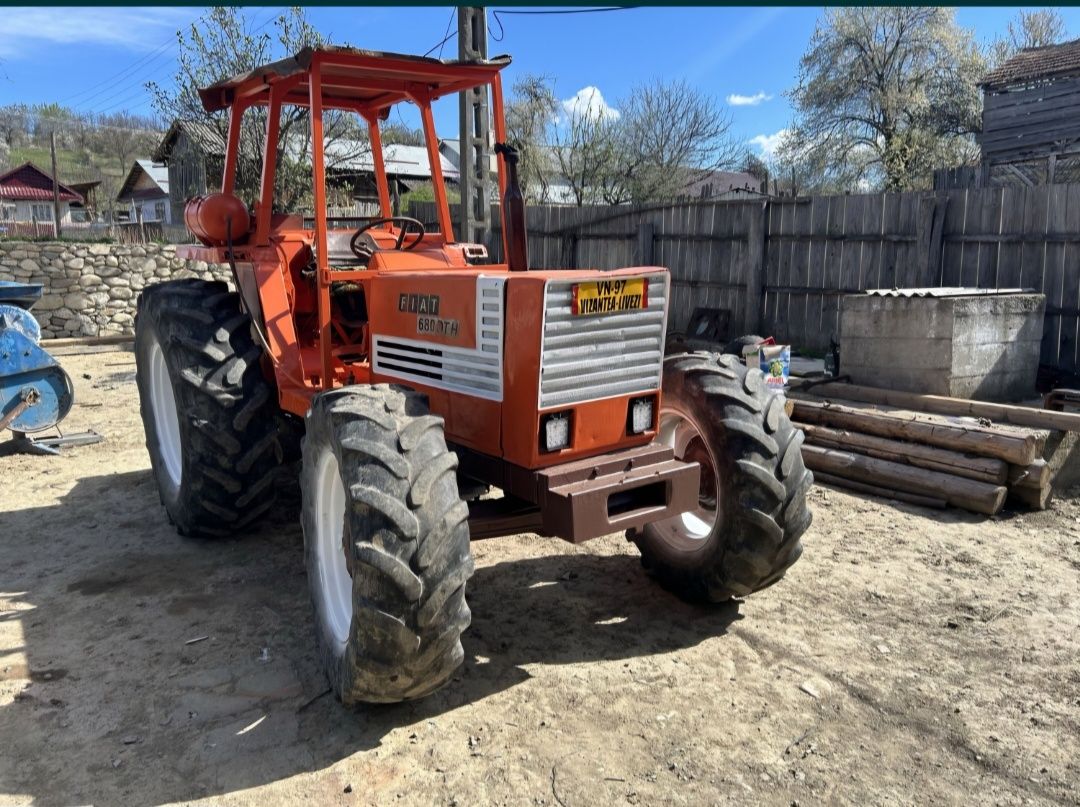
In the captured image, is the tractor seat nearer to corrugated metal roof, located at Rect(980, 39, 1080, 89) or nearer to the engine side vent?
the engine side vent

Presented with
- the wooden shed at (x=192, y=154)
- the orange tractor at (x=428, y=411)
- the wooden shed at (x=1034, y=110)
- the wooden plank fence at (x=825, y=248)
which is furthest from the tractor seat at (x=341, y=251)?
the wooden shed at (x=1034, y=110)

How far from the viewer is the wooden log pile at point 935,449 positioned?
559 centimetres

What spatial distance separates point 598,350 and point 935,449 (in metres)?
3.69

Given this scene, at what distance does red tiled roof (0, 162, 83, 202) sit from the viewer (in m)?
54.3

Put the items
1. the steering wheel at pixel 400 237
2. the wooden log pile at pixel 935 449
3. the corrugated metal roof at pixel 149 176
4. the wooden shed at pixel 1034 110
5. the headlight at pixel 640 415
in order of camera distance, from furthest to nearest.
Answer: the corrugated metal roof at pixel 149 176 < the wooden shed at pixel 1034 110 < the wooden log pile at pixel 935 449 < the steering wheel at pixel 400 237 < the headlight at pixel 640 415

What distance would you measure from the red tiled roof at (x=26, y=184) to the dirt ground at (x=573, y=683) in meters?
59.1

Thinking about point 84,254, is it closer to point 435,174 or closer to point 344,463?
point 435,174

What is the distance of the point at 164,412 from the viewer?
5.79 meters

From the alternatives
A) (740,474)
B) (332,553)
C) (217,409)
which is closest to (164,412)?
(217,409)

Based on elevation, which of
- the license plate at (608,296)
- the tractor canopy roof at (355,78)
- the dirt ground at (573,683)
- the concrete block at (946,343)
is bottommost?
the dirt ground at (573,683)

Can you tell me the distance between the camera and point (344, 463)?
299 centimetres

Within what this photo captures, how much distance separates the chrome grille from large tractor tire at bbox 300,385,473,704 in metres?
0.51

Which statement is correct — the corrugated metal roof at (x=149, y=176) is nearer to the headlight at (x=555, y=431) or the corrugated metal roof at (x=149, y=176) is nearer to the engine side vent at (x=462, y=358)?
the engine side vent at (x=462, y=358)

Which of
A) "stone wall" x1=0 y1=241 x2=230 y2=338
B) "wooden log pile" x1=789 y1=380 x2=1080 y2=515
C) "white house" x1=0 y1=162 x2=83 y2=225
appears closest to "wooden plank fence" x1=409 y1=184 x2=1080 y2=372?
A: "wooden log pile" x1=789 y1=380 x2=1080 y2=515
